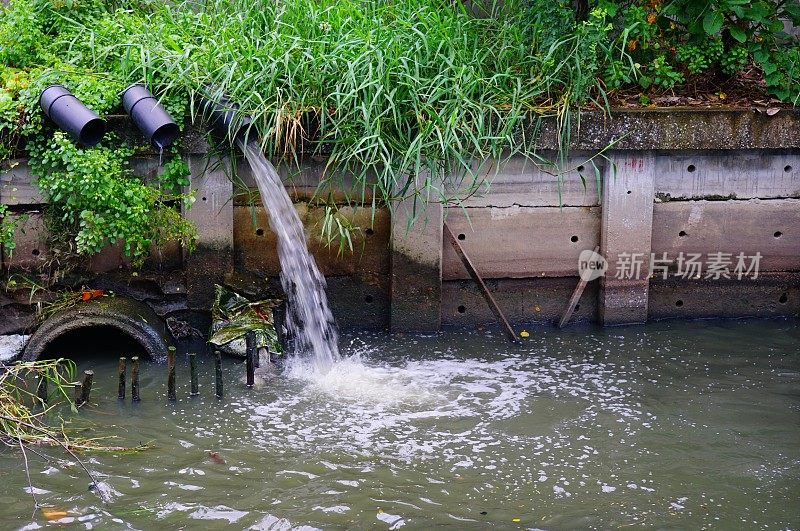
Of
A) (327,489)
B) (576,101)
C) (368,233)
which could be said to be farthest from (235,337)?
(576,101)

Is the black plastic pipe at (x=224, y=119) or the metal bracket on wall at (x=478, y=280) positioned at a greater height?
the black plastic pipe at (x=224, y=119)

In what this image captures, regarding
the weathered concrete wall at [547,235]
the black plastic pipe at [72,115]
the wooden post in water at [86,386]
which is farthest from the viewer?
the weathered concrete wall at [547,235]

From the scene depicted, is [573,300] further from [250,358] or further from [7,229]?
[7,229]

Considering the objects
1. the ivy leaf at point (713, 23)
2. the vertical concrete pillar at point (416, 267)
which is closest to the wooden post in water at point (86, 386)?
the vertical concrete pillar at point (416, 267)

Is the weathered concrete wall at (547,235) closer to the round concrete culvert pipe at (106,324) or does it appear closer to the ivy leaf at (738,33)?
the round concrete culvert pipe at (106,324)

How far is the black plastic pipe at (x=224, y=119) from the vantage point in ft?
23.4

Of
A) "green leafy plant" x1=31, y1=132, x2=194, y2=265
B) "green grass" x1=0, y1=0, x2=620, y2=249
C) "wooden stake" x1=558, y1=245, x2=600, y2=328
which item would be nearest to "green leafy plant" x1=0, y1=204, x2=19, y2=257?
"green leafy plant" x1=31, y1=132, x2=194, y2=265

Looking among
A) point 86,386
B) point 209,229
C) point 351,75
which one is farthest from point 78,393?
point 351,75

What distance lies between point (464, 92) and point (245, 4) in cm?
211

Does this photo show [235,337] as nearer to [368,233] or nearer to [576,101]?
[368,233]

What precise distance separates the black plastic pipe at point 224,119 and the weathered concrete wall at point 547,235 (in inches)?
7.6

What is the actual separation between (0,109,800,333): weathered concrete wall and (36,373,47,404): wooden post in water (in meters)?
1.26

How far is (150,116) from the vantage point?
6887 mm

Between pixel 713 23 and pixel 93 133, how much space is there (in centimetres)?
478
